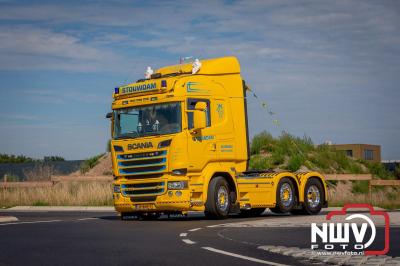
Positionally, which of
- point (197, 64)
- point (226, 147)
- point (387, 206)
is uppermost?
point (197, 64)

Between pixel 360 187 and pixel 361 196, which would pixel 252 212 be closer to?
pixel 361 196

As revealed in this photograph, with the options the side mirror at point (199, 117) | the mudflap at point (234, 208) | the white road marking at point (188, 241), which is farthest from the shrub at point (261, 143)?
the white road marking at point (188, 241)

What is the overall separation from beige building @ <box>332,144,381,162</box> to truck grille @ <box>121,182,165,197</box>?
39.8 meters

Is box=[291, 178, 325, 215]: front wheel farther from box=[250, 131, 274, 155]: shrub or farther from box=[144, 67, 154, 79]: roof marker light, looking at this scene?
box=[250, 131, 274, 155]: shrub

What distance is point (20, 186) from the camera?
3388 cm

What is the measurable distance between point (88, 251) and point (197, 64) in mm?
10509

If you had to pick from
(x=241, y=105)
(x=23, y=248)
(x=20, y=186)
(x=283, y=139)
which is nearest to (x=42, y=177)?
(x=20, y=186)

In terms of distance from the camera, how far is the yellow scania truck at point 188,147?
19.5m

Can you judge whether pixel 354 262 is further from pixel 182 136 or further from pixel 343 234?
pixel 182 136

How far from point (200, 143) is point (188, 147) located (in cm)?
50

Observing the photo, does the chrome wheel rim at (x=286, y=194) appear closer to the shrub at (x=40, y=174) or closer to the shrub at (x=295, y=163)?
the shrub at (x=295, y=163)

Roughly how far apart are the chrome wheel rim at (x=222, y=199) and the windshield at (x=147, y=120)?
2175mm

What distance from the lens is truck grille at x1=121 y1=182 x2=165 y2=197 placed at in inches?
770

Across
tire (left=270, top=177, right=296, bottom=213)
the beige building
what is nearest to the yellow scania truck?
tire (left=270, top=177, right=296, bottom=213)
